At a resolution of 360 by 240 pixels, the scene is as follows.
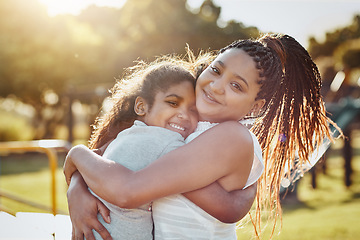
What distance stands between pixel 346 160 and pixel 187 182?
822cm

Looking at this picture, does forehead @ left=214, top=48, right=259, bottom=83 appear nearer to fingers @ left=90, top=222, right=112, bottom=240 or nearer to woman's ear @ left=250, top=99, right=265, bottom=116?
woman's ear @ left=250, top=99, right=265, bottom=116

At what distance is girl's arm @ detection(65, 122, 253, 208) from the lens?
1480 millimetres

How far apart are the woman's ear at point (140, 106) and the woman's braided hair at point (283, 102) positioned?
501 millimetres

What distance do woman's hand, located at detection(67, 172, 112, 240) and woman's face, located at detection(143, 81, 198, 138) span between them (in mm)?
425

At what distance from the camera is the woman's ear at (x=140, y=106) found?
196 cm

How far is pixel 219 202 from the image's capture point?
62.2 inches

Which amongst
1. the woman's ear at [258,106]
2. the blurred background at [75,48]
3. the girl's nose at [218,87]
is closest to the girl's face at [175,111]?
the girl's nose at [218,87]

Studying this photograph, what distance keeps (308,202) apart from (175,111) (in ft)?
20.4

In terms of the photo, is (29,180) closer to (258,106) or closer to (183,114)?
(183,114)

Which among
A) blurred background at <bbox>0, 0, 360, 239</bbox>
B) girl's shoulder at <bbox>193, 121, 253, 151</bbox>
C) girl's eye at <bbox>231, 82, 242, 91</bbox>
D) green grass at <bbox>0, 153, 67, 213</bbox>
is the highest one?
blurred background at <bbox>0, 0, 360, 239</bbox>

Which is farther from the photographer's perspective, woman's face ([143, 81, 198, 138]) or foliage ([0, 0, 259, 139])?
foliage ([0, 0, 259, 139])

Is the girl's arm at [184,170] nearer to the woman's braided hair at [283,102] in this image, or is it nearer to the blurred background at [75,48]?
the woman's braided hair at [283,102]

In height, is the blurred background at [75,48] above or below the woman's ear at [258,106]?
above

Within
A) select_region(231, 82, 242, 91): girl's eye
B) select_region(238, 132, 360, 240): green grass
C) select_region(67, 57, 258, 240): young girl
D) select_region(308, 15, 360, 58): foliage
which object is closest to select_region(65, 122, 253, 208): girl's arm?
select_region(67, 57, 258, 240): young girl
